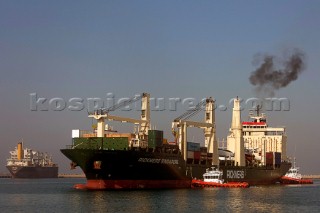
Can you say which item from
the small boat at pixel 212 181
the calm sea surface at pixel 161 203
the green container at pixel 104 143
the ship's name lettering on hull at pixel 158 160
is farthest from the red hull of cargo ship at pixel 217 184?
the green container at pixel 104 143

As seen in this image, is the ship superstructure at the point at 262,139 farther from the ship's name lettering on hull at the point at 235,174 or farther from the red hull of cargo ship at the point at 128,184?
the red hull of cargo ship at the point at 128,184

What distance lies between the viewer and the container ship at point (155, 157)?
74.7 meters

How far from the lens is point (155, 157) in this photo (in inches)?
3108

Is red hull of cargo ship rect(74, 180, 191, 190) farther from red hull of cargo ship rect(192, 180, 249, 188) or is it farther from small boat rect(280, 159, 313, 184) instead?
small boat rect(280, 159, 313, 184)

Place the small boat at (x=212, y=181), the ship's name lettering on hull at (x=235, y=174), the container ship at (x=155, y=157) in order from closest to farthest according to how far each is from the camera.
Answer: the container ship at (x=155, y=157) → the small boat at (x=212, y=181) → the ship's name lettering on hull at (x=235, y=174)

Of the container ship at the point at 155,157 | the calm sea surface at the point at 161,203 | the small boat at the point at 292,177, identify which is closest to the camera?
the calm sea surface at the point at 161,203

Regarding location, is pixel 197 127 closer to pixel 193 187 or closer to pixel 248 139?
pixel 193 187

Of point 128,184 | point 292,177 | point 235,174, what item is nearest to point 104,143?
point 128,184

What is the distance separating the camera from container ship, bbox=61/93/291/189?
74.7 m

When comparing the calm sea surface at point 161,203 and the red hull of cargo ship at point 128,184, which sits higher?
the red hull of cargo ship at point 128,184

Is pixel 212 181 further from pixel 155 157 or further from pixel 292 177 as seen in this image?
pixel 292 177

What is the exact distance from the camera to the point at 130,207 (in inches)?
2185

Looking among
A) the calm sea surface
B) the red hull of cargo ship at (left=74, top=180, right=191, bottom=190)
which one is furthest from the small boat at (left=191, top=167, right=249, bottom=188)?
the calm sea surface

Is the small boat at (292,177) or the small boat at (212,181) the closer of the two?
the small boat at (212,181)
